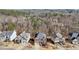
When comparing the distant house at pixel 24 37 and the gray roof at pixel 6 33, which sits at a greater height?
the gray roof at pixel 6 33

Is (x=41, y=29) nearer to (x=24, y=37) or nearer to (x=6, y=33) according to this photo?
(x=24, y=37)

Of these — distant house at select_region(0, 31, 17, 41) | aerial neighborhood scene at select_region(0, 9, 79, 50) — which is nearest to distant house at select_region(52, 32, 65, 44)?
aerial neighborhood scene at select_region(0, 9, 79, 50)

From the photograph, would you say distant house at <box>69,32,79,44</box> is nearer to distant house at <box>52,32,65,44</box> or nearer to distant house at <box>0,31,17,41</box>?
distant house at <box>52,32,65,44</box>

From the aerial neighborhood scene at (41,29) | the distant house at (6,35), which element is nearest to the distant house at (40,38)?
the aerial neighborhood scene at (41,29)

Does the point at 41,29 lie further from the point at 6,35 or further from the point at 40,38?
the point at 6,35

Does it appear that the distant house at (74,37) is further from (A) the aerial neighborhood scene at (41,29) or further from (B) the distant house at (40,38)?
(B) the distant house at (40,38)

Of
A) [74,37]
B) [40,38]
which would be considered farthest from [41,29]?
[74,37]

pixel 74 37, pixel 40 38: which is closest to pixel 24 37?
Result: pixel 40 38

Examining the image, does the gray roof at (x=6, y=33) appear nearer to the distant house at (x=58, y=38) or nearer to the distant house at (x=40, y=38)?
the distant house at (x=40, y=38)
